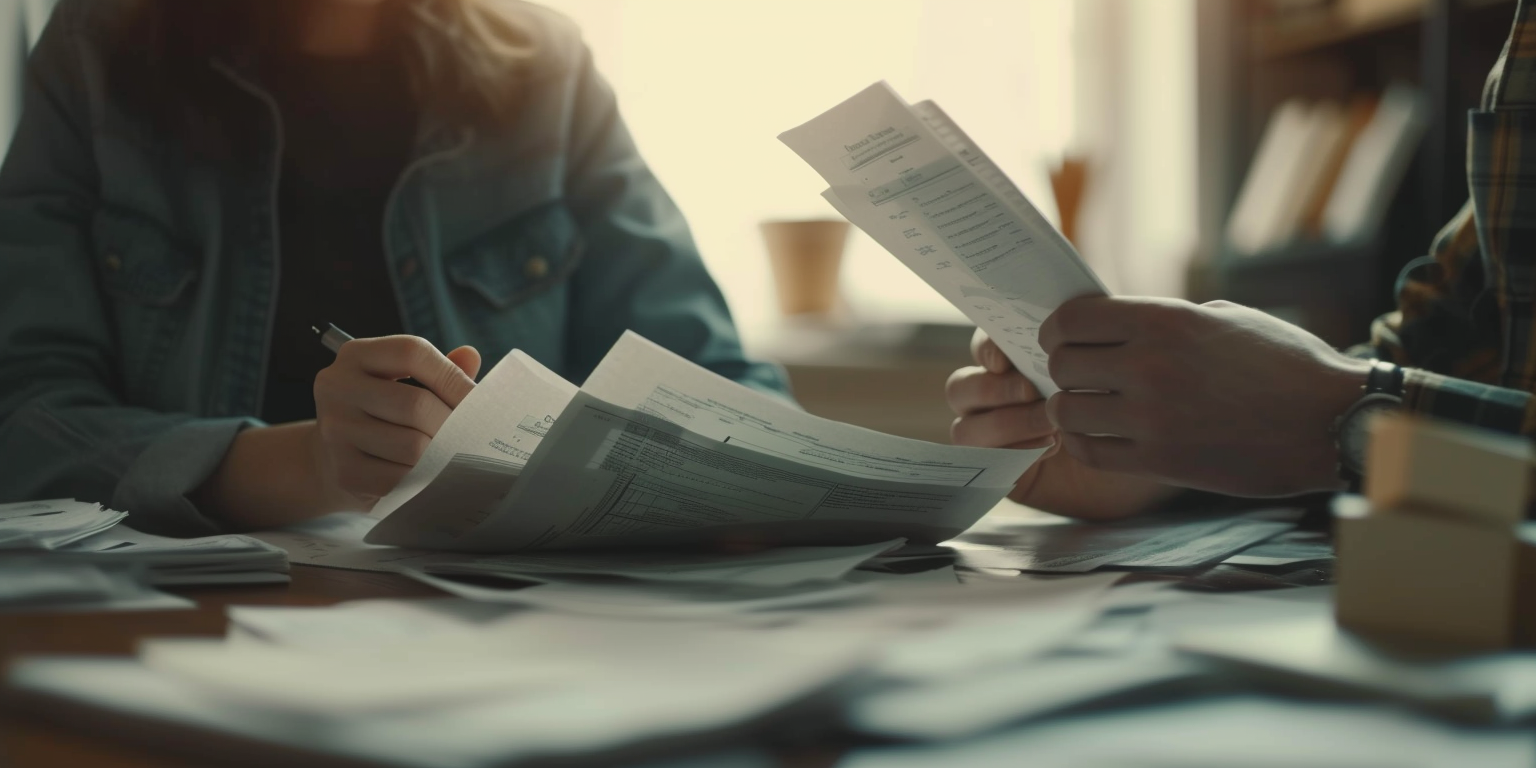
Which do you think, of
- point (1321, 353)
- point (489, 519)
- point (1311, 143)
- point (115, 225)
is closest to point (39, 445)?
point (115, 225)

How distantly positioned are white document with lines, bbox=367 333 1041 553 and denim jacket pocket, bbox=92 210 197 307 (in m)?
0.52

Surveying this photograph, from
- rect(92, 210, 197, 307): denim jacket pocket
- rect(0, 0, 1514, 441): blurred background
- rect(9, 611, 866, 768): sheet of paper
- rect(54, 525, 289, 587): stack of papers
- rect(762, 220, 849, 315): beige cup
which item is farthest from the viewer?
rect(762, 220, 849, 315): beige cup

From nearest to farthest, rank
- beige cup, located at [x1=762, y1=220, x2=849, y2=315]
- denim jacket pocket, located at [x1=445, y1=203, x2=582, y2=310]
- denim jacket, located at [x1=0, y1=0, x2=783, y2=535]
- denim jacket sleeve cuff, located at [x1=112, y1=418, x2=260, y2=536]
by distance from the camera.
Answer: denim jacket sleeve cuff, located at [x1=112, y1=418, x2=260, y2=536] < denim jacket, located at [x1=0, y1=0, x2=783, y2=535] < denim jacket pocket, located at [x1=445, y1=203, x2=582, y2=310] < beige cup, located at [x1=762, y1=220, x2=849, y2=315]

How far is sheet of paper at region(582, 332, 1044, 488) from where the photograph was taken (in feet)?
1.57

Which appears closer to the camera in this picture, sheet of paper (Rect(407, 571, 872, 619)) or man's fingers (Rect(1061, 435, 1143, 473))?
sheet of paper (Rect(407, 571, 872, 619))

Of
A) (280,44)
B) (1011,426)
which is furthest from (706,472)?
(280,44)

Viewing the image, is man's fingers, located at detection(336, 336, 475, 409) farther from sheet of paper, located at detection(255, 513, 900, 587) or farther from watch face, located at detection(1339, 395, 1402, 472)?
watch face, located at detection(1339, 395, 1402, 472)

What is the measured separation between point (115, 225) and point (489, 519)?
631 millimetres

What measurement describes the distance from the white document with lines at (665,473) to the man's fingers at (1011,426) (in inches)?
4.8

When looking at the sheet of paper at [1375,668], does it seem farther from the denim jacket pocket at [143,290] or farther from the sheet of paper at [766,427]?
the denim jacket pocket at [143,290]

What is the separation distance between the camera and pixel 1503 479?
12.6 inches

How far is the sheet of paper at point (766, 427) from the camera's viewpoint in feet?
1.57

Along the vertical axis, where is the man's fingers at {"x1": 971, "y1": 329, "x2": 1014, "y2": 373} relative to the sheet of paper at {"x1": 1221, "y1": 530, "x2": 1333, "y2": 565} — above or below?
above

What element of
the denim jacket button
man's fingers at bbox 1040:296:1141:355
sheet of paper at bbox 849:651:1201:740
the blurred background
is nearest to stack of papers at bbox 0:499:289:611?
sheet of paper at bbox 849:651:1201:740
